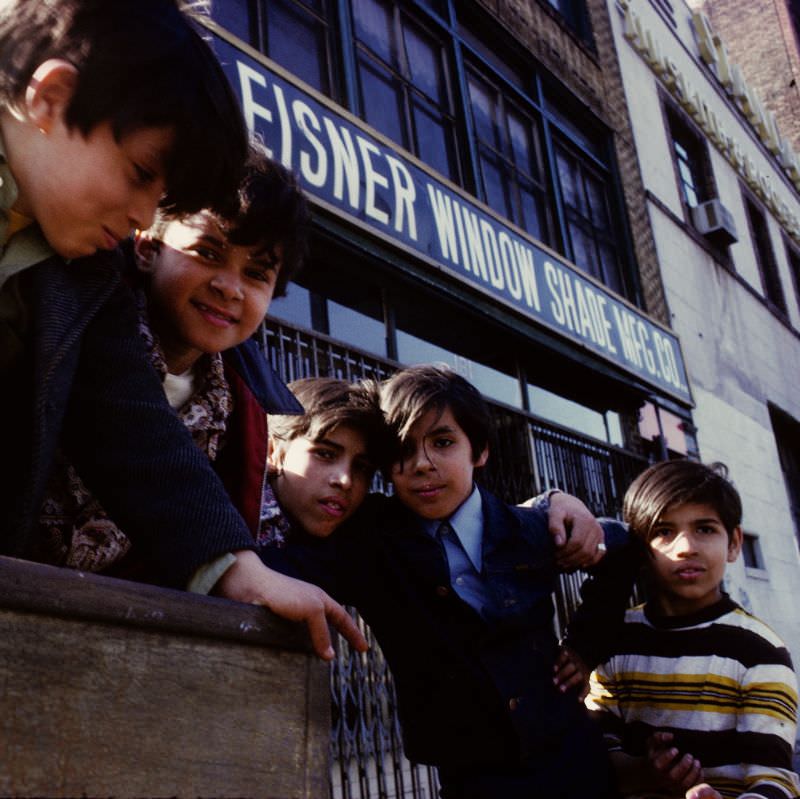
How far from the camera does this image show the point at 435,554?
202 centimetres

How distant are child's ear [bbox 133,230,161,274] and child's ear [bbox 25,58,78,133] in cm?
63

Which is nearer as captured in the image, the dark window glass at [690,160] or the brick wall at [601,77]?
the brick wall at [601,77]

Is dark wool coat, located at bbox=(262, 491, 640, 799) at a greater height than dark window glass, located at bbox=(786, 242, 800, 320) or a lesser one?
lesser

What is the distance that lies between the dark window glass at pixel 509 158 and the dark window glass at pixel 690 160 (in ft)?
12.4

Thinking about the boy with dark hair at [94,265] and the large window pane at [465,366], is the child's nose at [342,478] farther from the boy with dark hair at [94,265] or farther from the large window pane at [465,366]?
the large window pane at [465,366]

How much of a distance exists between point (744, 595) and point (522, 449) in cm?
408

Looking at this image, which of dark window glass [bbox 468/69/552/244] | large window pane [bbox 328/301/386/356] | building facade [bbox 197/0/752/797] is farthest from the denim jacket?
dark window glass [bbox 468/69/552/244]

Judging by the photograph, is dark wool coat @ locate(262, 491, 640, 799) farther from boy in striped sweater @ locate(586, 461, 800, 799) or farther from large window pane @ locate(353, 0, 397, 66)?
large window pane @ locate(353, 0, 397, 66)

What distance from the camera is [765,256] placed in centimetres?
1331

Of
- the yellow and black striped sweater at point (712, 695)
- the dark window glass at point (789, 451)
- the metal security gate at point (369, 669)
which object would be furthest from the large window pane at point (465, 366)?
the dark window glass at point (789, 451)

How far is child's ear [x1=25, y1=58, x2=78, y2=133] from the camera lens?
1.20 meters

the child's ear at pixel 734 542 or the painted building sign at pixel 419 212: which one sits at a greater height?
the painted building sign at pixel 419 212

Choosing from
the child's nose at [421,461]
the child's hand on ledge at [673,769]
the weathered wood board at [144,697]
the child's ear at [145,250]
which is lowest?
the child's hand on ledge at [673,769]

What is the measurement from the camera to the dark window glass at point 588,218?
27.4 ft
